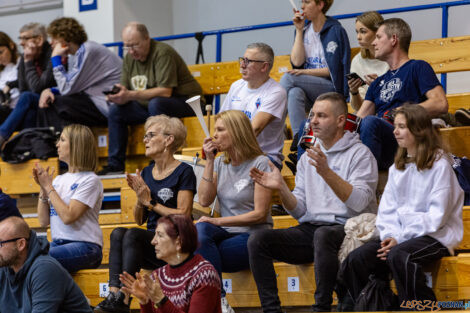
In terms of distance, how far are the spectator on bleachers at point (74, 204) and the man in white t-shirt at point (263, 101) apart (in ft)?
3.31

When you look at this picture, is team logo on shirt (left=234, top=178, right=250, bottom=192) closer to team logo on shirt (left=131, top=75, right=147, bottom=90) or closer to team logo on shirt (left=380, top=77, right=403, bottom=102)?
team logo on shirt (left=380, top=77, right=403, bottom=102)

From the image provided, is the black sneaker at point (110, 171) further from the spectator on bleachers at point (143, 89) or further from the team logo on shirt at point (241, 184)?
the team logo on shirt at point (241, 184)

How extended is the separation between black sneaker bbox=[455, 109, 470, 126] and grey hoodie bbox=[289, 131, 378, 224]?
3.20 feet

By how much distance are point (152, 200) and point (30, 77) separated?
2.64 metres

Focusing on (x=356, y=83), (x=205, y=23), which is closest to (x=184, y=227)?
(x=356, y=83)

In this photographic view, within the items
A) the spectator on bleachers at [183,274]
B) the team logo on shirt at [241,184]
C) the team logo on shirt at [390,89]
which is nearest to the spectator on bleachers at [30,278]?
the spectator on bleachers at [183,274]

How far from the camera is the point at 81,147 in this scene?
404 cm

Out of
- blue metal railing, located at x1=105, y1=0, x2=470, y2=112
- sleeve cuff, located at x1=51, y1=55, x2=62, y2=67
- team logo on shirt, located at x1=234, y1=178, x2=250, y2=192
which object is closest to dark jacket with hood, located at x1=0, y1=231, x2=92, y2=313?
team logo on shirt, located at x1=234, y1=178, x2=250, y2=192

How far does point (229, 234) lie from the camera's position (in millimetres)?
3605

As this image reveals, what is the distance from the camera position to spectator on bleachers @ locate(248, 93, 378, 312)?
10.6ft

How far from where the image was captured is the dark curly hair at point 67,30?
18.4ft

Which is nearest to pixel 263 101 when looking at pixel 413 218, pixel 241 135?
pixel 241 135

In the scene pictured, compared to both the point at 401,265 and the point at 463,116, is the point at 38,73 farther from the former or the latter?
the point at 401,265

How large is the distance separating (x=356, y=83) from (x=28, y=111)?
2877 mm
